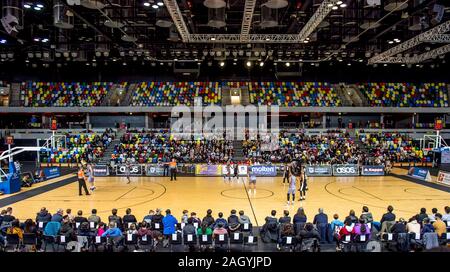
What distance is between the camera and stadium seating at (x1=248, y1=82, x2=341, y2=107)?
36531mm

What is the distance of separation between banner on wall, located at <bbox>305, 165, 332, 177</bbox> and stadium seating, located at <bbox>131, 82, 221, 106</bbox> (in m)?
14.7

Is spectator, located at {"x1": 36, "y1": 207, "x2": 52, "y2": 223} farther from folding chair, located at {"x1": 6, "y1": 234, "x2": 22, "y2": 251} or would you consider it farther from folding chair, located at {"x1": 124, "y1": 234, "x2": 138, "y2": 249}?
folding chair, located at {"x1": 124, "y1": 234, "x2": 138, "y2": 249}

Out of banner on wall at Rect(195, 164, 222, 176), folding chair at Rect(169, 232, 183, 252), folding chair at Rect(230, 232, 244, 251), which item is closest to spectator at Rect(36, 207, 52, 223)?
folding chair at Rect(169, 232, 183, 252)

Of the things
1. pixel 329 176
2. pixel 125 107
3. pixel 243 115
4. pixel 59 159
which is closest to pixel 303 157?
pixel 329 176

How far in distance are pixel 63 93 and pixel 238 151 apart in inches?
914

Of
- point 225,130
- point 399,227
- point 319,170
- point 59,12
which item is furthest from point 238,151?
point 399,227

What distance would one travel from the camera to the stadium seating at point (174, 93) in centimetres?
3653

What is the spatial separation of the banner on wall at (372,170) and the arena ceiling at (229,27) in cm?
869

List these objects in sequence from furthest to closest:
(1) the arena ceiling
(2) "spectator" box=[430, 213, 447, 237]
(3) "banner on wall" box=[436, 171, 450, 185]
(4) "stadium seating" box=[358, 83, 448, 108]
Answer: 1. (4) "stadium seating" box=[358, 83, 448, 108]
2. (3) "banner on wall" box=[436, 171, 450, 185]
3. (1) the arena ceiling
4. (2) "spectator" box=[430, 213, 447, 237]

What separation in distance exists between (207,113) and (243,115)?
410 centimetres

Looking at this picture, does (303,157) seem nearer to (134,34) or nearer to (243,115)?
(243,115)

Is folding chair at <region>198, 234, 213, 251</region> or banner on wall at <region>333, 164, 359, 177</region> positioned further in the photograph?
banner on wall at <region>333, 164, 359, 177</region>

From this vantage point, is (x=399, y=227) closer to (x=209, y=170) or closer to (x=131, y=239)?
(x=131, y=239)

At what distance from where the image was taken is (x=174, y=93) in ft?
125
